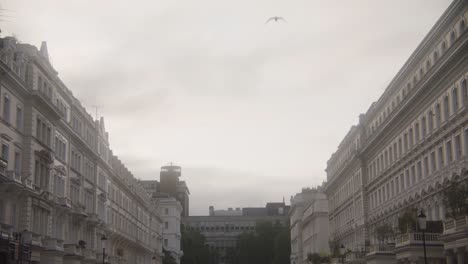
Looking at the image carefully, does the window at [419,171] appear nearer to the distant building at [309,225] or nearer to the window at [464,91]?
the window at [464,91]

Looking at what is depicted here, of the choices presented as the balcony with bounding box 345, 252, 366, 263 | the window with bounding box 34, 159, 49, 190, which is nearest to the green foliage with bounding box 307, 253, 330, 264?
the balcony with bounding box 345, 252, 366, 263

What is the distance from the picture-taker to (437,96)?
56750 mm

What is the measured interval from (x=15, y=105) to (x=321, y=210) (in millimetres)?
79002

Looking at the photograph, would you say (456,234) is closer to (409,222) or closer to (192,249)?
(409,222)

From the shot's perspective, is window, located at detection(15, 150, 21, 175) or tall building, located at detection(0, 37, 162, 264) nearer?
tall building, located at detection(0, 37, 162, 264)

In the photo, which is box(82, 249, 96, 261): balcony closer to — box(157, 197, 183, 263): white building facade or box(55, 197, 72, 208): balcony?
box(55, 197, 72, 208): balcony

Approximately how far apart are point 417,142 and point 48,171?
3112 centimetres

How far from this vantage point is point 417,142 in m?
63.1

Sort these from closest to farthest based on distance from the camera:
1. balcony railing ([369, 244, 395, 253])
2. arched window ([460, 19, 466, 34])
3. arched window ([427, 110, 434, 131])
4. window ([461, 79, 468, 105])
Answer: window ([461, 79, 468, 105])
arched window ([460, 19, 466, 34])
arched window ([427, 110, 434, 131])
balcony railing ([369, 244, 395, 253])

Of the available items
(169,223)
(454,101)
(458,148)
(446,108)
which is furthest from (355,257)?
(169,223)

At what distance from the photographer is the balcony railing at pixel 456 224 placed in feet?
142

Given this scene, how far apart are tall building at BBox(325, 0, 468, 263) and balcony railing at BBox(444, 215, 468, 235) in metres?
0.92

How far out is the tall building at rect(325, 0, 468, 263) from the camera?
51875 millimetres

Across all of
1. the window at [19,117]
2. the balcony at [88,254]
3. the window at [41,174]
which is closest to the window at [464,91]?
the window at [19,117]
